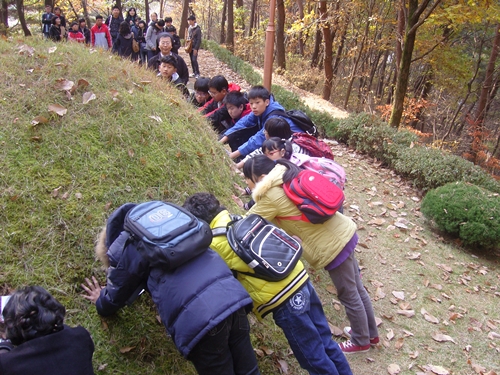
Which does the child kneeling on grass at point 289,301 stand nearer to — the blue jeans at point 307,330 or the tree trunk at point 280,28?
the blue jeans at point 307,330

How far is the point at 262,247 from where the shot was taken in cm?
243

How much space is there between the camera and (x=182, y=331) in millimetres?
2031

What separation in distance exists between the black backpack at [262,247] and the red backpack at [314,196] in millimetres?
458

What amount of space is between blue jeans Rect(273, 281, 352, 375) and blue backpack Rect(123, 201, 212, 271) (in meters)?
0.76

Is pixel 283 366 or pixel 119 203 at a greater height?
pixel 119 203

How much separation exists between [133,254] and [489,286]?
5553 millimetres

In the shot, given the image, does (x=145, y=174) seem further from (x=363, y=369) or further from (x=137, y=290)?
(x=363, y=369)

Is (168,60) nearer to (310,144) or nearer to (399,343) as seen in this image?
(310,144)

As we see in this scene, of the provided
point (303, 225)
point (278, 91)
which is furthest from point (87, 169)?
point (278, 91)

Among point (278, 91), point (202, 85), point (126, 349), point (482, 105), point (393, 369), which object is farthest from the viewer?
point (482, 105)

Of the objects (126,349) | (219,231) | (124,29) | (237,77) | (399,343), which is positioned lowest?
Result: (237,77)

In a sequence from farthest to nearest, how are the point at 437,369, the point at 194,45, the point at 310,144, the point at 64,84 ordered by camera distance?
the point at 194,45, the point at 310,144, the point at 64,84, the point at 437,369

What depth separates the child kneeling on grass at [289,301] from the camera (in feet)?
8.07

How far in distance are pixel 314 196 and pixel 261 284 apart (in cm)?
84
